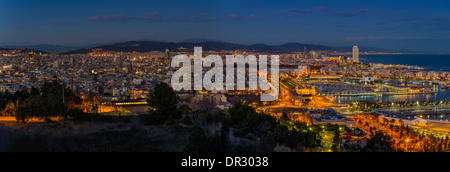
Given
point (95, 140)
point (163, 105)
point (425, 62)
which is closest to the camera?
point (95, 140)

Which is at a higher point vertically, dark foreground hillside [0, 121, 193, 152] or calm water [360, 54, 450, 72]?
calm water [360, 54, 450, 72]

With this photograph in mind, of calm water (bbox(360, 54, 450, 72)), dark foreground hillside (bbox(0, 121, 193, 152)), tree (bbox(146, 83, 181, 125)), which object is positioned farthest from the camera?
calm water (bbox(360, 54, 450, 72))

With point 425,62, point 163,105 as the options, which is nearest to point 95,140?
point 163,105

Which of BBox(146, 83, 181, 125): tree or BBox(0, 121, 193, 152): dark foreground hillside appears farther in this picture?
BBox(146, 83, 181, 125): tree

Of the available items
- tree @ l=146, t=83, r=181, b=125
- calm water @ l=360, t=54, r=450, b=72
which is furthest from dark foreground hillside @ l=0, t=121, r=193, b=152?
calm water @ l=360, t=54, r=450, b=72

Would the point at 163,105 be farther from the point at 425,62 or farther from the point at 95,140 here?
the point at 425,62

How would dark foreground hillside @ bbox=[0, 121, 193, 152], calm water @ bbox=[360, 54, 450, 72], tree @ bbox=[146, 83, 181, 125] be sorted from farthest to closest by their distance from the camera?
calm water @ bbox=[360, 54, 450, 72] → tree @ bbox=[146, 83, 181, 125] → dark foreground hillside @ bbox=[0, 121, 193, 152]

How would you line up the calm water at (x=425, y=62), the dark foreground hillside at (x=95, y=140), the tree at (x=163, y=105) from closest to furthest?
the dark foreground hillside at (x=95, y=140) < the tree at (x=163, y=105) < the calm water at (x=425, y=62)

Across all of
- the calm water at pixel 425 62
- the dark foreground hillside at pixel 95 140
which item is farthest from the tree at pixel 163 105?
the calm water at pixel 425 62

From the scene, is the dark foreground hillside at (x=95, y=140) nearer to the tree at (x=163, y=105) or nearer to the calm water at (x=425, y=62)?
the tree at (x=163, y=105)

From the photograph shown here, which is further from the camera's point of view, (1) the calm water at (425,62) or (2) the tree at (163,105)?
(1) the calm water at (425,62)

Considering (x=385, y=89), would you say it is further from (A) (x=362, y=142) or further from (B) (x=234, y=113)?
(B) (x=234, y=113)

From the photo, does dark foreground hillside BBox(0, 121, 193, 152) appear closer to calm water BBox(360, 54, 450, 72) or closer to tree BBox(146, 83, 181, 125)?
tree BBox(146, 83, 181, 125)
